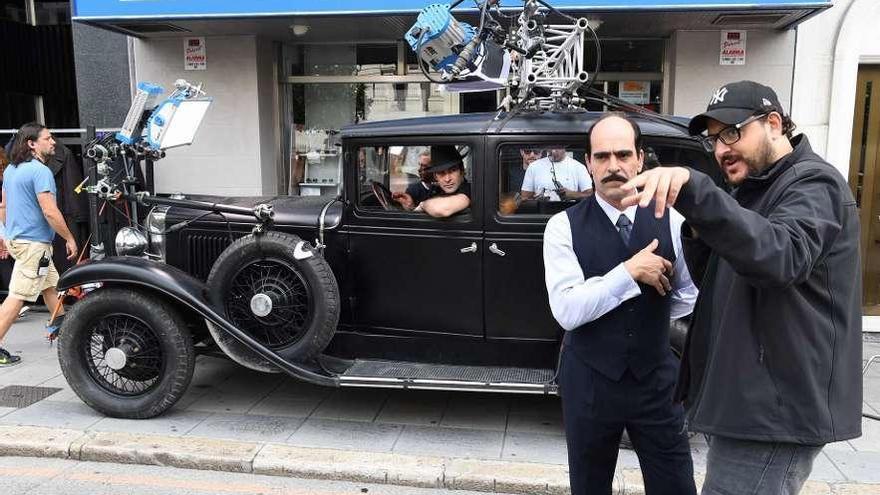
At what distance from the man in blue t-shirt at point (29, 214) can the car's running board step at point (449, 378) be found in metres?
3.19

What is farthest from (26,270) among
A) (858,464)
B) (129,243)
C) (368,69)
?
(858,464)

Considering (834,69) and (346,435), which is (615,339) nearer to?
(346,435)

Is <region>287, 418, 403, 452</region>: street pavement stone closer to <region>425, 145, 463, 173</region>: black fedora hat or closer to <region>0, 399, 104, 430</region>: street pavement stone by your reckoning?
<region>0, 399, 104, 430</region>: street pavement stone

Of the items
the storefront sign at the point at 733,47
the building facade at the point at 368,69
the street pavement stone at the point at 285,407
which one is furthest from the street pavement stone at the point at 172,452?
the storefront sign at the point at 733,47

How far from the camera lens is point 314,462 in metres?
3.91

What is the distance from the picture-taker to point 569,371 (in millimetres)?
2506

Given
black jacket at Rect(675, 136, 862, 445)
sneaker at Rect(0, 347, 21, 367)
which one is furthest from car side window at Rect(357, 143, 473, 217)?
sneaker at Rect(0, 347, 21, 367)

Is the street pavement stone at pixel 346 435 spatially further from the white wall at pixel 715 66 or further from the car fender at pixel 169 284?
the white wall at pixel 715 66

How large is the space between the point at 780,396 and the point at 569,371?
32.4 inches

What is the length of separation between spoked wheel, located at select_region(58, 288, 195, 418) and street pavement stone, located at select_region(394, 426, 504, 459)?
150 centimetres

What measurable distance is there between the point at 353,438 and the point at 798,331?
3080mm

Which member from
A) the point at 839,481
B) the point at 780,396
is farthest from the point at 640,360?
the point at 839,481

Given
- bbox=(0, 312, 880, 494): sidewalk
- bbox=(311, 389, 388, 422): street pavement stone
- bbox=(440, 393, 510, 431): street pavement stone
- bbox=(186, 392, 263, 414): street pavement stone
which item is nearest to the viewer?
bbox=(0, 312, 880, 494): sidewalk

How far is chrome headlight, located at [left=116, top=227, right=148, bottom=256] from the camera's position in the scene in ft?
15.4
